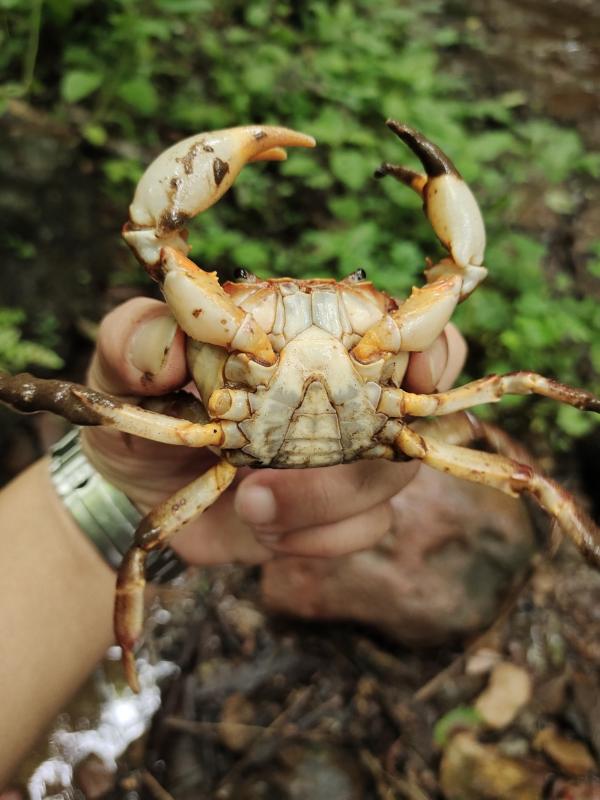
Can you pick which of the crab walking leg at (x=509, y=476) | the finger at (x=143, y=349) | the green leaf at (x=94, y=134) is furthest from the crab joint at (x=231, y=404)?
the green leaf at (x=94, y=134)

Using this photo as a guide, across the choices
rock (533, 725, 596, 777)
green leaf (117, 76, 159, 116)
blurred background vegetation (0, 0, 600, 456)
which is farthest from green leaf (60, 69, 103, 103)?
rock (533, 725, 596, 777)

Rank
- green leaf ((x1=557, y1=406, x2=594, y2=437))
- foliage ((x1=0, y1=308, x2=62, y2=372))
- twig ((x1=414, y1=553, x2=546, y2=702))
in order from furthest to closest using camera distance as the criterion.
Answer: green leaf ((x1=557, y1=406, x2=594, y2=437)), twig ((x1=414, y1=553, x2=546, y2=702)), foliage ((x1=0, y1=308, x2=62, y2=372))

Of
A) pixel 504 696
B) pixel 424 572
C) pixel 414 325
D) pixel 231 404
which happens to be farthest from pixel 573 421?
pixel 231 404

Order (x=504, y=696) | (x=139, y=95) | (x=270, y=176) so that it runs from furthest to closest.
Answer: (x=270, y=176) < (x=139, y=95) < (x=504, y=696)

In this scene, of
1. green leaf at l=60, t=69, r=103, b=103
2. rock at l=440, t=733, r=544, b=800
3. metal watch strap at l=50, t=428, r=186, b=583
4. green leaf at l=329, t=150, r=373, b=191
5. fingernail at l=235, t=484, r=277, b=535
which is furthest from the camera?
green leaf at l=329, t=150, r=373, b=191

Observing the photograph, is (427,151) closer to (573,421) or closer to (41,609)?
(41,609)

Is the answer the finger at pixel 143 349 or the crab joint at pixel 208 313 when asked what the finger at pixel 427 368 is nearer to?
the crab joint at pixel 208 313

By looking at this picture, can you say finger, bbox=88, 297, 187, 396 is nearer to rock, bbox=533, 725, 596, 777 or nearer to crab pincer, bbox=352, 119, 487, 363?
crab pincer, bbox=352, 119, 487, 363
